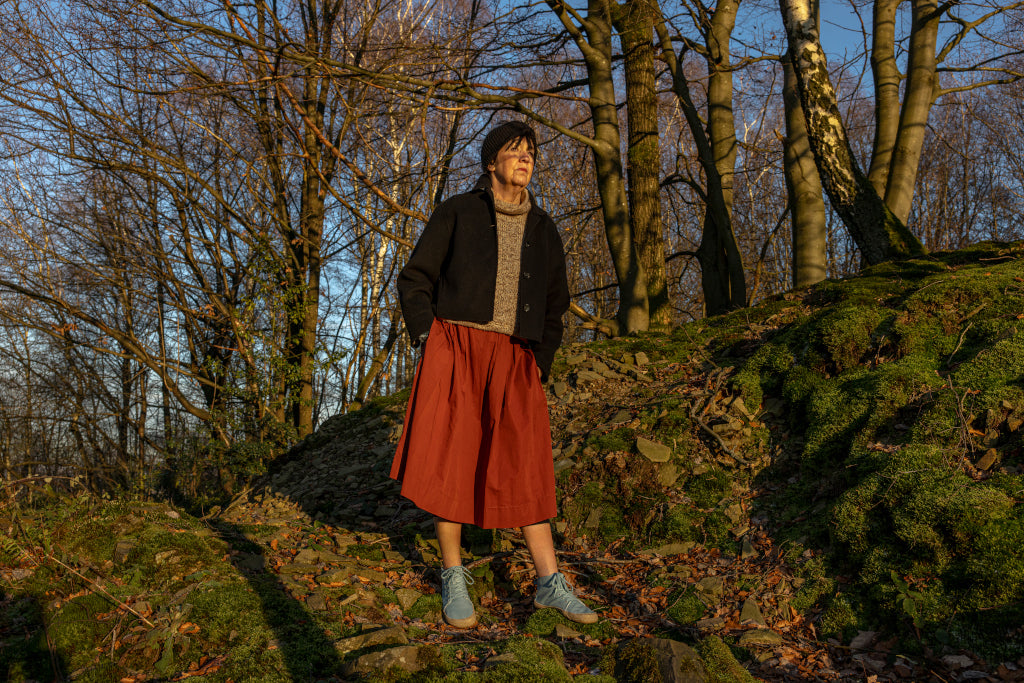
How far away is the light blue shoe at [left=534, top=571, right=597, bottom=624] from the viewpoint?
118 inches

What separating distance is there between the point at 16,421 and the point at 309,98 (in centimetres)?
768

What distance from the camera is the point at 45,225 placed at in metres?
9.99

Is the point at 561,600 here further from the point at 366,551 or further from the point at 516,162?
the point at 516,162

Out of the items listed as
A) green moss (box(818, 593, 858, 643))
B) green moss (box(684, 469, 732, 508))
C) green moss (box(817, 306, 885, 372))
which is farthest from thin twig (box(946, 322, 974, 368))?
green moss (box(818, 593, 858, 643))

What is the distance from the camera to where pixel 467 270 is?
10.2 ft

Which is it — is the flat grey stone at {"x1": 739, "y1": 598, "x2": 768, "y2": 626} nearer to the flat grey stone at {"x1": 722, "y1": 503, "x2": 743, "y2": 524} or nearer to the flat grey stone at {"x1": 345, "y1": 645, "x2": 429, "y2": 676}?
the flat grey stone at {"x1": 722, "y1": 503, "x2": 743, "y2": 524}

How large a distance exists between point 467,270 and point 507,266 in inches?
8.6

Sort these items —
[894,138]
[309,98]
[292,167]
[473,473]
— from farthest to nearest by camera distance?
[292,167] → [309,98] → [894,138] → [473,473]

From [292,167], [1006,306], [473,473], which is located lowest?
[473,473]

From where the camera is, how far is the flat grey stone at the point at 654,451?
14.7ft

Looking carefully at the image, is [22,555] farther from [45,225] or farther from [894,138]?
[894,138]

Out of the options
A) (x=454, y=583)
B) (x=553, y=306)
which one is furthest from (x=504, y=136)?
(x=454, y=583)

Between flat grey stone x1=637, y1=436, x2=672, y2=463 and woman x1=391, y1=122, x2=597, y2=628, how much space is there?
1466 millimetres

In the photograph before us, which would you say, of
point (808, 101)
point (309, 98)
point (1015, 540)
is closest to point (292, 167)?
point (309, 98)
